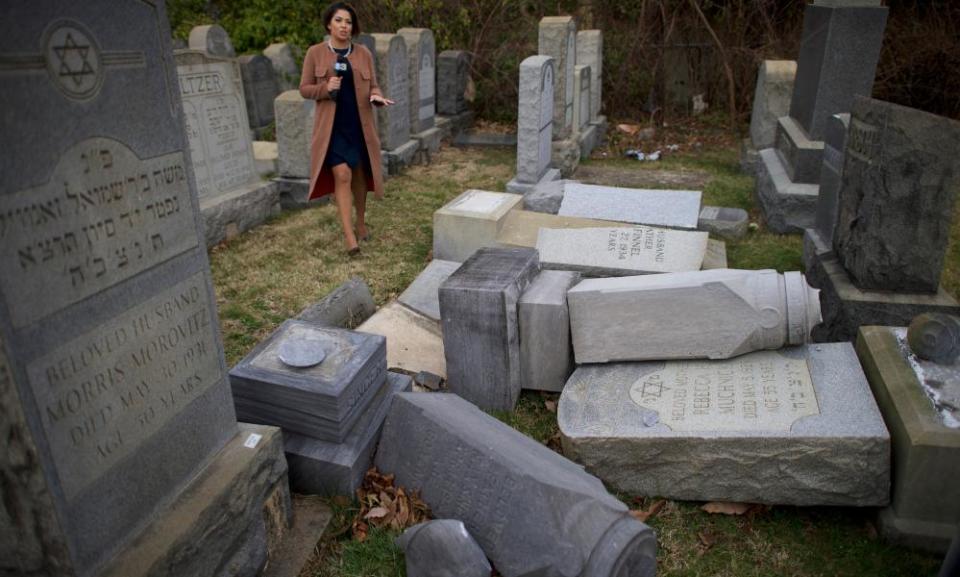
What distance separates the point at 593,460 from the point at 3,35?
240 cm

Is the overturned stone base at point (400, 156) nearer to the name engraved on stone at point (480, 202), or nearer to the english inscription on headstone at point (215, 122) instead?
the english inscription on headstone at point (215, 122)

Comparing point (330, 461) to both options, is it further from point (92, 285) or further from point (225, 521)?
point (92, 285)

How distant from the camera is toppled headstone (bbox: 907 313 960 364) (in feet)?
9.57

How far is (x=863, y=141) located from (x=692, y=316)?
1790mm

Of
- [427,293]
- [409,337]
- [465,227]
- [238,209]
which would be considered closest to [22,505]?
[409,337]

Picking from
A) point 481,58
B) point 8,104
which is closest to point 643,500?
point 8,104

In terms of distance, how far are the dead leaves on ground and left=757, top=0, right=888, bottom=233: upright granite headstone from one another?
15.8 feet

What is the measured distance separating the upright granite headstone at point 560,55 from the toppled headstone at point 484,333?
15.3 feet

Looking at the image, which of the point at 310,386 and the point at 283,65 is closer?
the point at 310,386

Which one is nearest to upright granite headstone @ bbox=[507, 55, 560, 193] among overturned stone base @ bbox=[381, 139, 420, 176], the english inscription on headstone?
overturned stone base @ bbox=[381, 139, 420, 176]

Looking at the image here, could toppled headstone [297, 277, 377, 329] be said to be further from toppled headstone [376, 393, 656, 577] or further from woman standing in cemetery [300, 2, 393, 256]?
woman standing in cemetery [300, 2, 393, 256]

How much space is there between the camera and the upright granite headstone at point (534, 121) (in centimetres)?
669

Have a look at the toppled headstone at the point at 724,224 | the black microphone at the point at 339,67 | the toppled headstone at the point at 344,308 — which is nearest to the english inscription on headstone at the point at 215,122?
the black microphone at the point at 339,67

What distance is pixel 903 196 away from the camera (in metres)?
3.75
